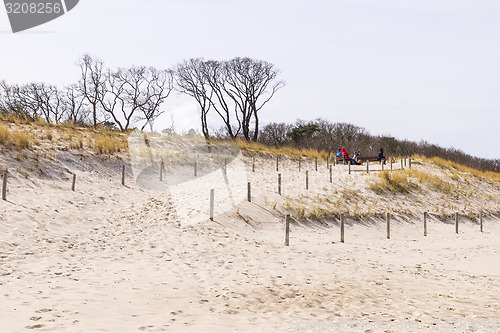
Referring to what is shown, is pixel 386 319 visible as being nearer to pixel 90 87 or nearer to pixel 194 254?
pixel 194 254

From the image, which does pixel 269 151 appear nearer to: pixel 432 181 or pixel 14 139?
pixel 432 181

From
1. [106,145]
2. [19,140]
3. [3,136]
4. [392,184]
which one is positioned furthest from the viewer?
[392,184]

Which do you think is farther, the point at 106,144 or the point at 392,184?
the point at 392,184

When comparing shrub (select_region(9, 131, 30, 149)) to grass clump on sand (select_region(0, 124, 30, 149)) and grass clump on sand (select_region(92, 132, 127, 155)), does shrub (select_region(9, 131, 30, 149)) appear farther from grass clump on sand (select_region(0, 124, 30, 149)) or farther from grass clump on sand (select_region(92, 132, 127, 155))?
grass clump on sand (select_region(92, 132, 127, 155))

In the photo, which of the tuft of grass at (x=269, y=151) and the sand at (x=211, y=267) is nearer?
the sand at (x=211, y=267)

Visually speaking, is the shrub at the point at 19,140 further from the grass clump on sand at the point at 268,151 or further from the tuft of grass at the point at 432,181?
the tuft of grass at the point at 432,181

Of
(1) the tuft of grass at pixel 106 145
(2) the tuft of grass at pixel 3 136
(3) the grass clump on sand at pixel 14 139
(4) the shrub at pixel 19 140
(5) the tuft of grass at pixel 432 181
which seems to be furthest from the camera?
→ (5) the tuft of grass at pixel 432 181

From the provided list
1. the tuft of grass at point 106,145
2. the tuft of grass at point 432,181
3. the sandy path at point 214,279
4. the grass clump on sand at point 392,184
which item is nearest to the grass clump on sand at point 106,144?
the tuft of grass at point 106,145

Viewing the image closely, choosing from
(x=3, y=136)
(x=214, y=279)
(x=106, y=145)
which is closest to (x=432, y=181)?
(x=106, y=145)

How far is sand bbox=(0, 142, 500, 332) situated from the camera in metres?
6.58

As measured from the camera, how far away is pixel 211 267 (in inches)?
419

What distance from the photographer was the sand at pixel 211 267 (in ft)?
21.6

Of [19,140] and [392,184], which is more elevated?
[19,140]

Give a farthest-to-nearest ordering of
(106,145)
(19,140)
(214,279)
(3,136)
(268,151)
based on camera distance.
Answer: (268,151), (106,145), (19,140), (3,136), (214,279)
